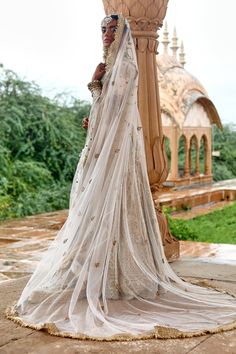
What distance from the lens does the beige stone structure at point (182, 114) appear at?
1307 cm

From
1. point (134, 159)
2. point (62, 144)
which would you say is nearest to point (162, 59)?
point (62, 144)

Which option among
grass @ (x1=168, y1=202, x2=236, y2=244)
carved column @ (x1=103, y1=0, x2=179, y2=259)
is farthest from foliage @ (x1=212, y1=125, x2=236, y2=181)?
carved column @ (x1=103, y1=0, x2=179, y2=259)

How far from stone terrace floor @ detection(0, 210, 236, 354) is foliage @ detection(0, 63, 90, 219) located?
162 centimetres

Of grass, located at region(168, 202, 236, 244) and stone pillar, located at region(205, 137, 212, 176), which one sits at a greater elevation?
stone pillar, located at region(205, 137, 212, 176)

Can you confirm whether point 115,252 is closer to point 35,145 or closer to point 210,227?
point 210,227

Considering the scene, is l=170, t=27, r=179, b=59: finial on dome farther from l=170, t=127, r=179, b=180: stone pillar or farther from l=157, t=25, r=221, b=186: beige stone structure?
l=170, t=127, r=179, b=180: stone pillar

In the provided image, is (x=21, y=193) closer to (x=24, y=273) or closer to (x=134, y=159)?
(x=24, y=273)

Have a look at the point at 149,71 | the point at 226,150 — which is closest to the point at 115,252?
the point at 149,71

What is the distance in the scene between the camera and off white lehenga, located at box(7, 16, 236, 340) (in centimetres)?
334

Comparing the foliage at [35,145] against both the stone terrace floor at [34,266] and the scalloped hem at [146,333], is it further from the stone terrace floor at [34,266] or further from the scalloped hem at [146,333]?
the scalloped hem at [146,333]

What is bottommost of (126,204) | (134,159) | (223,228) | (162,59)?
(223,228)

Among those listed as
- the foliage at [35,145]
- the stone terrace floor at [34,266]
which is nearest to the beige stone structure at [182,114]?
the foliage at [35,145]

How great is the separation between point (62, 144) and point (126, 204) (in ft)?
28.0

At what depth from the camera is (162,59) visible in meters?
13.9
